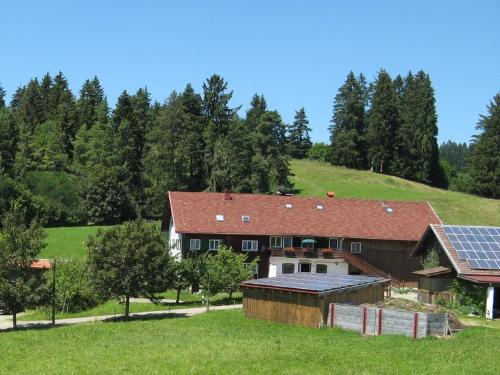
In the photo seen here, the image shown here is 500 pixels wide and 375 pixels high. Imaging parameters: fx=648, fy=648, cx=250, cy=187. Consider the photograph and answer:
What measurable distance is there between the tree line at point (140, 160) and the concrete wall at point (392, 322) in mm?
58528

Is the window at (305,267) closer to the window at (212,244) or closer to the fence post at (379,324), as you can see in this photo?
the window at (212,244)

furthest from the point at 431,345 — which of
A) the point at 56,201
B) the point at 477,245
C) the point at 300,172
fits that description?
the point at 300,172

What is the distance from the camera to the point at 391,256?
6316 cm

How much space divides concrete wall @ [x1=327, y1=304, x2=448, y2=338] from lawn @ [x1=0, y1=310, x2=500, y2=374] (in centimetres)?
64

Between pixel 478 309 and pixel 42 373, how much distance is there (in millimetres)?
28244

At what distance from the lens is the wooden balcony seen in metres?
60.5

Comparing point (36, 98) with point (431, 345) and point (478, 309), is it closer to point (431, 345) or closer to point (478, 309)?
point (478, 309)

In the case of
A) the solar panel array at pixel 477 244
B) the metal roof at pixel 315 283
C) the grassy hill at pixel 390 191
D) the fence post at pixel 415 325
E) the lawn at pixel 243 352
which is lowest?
the lawn at pixel 243 352

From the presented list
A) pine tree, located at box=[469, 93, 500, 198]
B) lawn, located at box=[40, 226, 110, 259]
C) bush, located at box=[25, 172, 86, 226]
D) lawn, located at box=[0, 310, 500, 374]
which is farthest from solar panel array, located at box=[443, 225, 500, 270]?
pine tree, located at box=[469, 93, 500, 198]

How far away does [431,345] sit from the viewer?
26328 millimetres

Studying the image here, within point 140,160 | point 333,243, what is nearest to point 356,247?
point 333,243

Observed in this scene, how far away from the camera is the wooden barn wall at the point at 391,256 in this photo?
6285 centimetres

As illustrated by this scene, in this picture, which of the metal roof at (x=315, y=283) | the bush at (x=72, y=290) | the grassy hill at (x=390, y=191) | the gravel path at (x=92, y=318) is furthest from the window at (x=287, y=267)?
the grassy hill at (x=390, y=191)

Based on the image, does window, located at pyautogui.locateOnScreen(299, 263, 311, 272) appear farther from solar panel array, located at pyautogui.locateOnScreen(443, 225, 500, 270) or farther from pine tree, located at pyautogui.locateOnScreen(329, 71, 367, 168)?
pine tree, located at pyautogui.locateOnScreen(329, 71, 367, 168)
